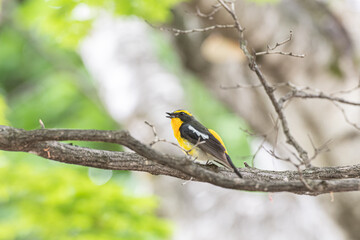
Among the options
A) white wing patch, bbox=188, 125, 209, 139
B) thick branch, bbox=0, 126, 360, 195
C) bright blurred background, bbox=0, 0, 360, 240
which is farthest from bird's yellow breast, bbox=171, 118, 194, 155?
bright blurred background, bbox=0, 0, 360, 240

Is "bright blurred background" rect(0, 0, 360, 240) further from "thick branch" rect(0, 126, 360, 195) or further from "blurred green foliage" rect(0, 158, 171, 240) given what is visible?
"thick branch" rect(0, 126, 360, 195)

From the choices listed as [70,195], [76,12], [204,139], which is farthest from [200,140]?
[76,12]

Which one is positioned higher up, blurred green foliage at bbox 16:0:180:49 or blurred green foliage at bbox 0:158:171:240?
blurred green foliage at bbox 16:0:180:49

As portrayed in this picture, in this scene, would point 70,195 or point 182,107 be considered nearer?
point 70,195

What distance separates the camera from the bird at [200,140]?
286cm

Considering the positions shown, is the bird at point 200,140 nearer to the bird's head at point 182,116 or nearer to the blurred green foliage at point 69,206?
the bird's head at point 182,116

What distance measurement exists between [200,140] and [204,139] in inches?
1.4

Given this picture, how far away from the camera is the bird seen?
2.86 metres

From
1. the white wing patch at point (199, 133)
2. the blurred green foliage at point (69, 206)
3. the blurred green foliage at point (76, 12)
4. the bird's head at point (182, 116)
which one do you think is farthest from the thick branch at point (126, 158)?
the blurred green foliage at point (76, 12)

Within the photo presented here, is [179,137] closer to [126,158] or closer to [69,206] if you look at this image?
[126,158]

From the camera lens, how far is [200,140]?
3.08m

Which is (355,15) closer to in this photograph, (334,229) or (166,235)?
(334,229)

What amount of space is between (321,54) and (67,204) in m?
4.09

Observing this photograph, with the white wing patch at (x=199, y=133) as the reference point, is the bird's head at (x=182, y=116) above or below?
above
